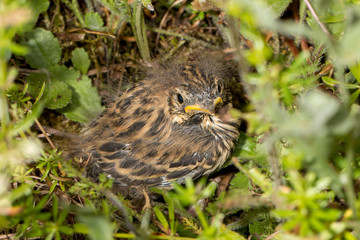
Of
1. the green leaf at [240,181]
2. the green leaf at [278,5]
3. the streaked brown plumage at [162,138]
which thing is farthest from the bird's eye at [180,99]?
the green leaf at [278,5]

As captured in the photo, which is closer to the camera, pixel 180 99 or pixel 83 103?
pixel 180 99

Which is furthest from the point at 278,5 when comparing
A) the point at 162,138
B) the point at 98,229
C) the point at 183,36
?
the point at 98,229

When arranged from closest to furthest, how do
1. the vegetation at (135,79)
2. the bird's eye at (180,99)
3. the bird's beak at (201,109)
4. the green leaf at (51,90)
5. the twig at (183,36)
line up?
the vegetation at (135,79), the bird's beak at (201,109), the bird's eye at (180,99), the green leaf at (51,90), the twig at (183,36)

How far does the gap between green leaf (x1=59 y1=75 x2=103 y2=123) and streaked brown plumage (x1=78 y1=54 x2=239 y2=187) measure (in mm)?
319

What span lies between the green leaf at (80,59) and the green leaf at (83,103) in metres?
0.08

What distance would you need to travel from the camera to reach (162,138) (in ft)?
7.48

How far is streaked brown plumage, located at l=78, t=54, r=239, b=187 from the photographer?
7.36ft

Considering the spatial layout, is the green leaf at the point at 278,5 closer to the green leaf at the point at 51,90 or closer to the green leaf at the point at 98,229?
the green leaf at the point at 51,90

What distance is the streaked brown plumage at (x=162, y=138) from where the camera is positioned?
7.36ft

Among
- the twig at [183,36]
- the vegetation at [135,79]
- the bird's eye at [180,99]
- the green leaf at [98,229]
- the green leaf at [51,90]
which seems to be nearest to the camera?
the green leaf at [98,229]

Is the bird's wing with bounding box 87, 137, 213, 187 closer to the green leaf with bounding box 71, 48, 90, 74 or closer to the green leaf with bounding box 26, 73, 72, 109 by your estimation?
the green leaf with bounding box 26, 73, 72, 109

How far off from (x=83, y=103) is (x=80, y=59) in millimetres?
313

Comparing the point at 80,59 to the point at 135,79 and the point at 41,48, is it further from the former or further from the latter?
the point at 135,79

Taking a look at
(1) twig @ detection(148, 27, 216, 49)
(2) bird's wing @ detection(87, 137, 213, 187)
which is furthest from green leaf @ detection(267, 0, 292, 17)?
(2) bird's wing @ detection(87, 137, 213, 187)
